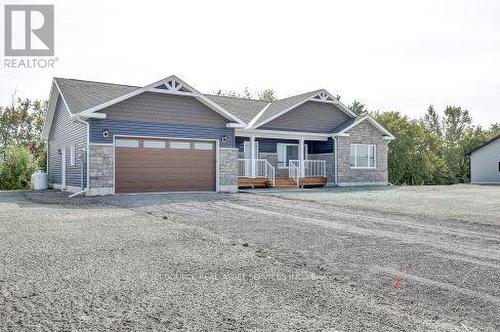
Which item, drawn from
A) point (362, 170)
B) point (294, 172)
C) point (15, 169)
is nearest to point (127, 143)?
point (294, 172)

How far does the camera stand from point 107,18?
43.8 feet

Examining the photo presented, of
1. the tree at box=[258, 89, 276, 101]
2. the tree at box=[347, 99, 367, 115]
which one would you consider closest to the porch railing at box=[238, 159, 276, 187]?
the tree at box=[347, 99, 367, 115]

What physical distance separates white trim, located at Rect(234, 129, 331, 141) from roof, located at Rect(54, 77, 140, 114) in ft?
19.6

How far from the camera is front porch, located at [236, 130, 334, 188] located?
22266mm

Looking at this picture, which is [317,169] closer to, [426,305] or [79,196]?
[79,196]

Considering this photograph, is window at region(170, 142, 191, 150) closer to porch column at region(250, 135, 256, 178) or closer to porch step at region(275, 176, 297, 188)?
porch column at region(250, 135, 256, 178)

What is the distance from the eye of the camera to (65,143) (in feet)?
67.6

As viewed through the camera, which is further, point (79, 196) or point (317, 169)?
point (317, 169)

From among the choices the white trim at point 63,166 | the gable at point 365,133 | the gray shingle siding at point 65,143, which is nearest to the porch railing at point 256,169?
the gable at point 365,133

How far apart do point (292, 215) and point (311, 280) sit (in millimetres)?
6138

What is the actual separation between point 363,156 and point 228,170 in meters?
10.0

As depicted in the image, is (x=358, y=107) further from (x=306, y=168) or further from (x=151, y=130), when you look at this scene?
(x=151, y=130)

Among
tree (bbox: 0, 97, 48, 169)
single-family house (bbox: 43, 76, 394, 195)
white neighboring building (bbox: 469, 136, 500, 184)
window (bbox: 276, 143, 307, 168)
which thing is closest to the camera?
single-family house (bbox: 43, 76, 394, 195)

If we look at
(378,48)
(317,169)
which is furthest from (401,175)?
(378,48)
